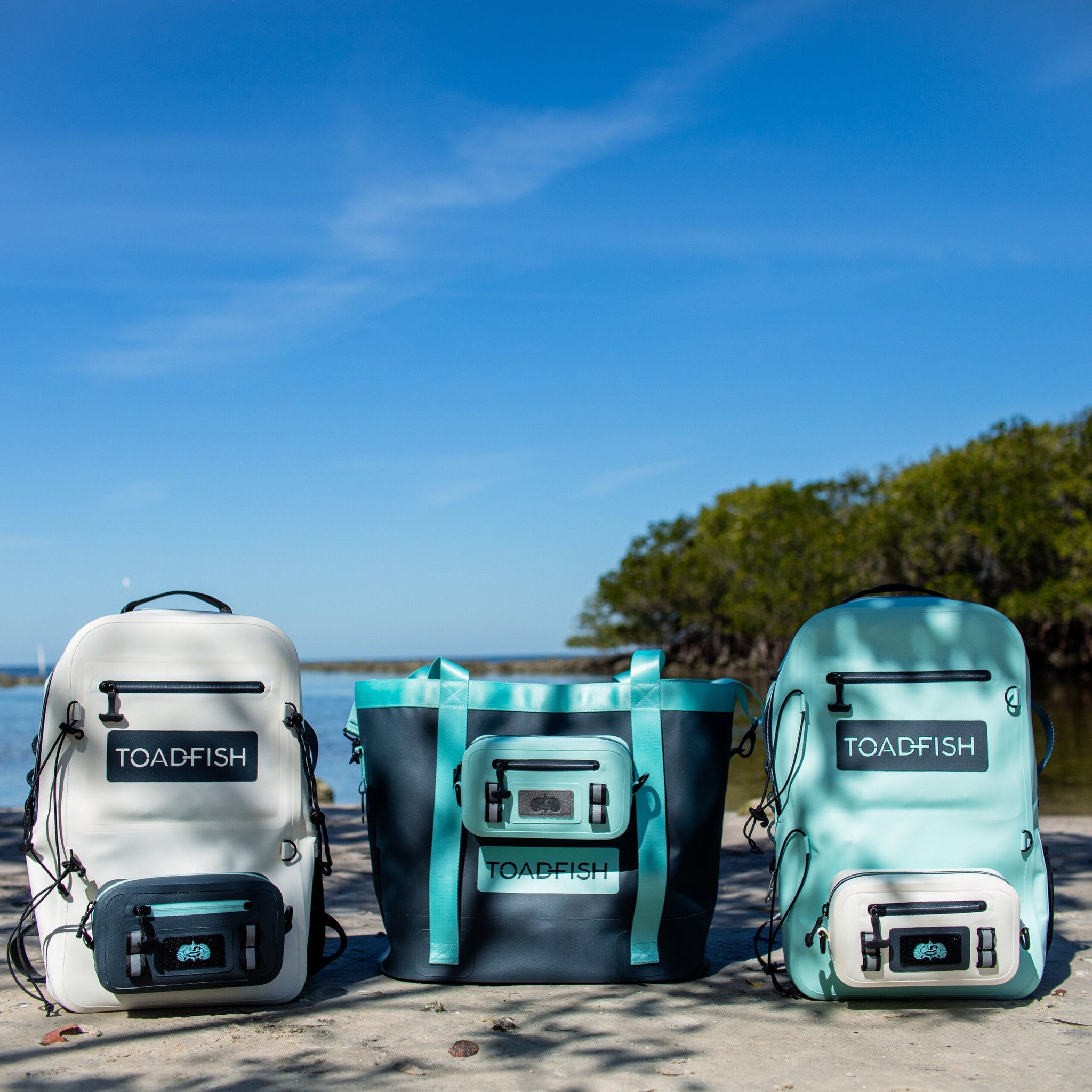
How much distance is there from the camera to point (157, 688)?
10.6 ft

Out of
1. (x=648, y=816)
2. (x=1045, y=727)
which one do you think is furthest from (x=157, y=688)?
(x=1045, y=727)

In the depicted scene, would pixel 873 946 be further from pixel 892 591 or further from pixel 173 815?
pixel 173 815

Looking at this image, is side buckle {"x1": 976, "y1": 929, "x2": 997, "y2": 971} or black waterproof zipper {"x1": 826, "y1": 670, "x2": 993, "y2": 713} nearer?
side buckle {"x1": 976, "y1": 929, "x2": 997, "y2": 971}

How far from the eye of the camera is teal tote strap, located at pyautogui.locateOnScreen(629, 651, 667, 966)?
3.42 meters

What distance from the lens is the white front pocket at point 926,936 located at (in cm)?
312

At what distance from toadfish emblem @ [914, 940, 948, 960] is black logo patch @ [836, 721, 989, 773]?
0.51 meters

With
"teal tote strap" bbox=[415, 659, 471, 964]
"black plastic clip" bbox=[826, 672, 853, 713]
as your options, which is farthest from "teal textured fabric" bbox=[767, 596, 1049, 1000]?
"teal tote strap" bbox=[415, 659, 471, 964]

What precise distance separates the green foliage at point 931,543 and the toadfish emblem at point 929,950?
30.5 m

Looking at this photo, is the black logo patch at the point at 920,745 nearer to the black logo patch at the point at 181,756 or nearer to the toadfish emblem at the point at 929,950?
the toadfish emblem at the point at 929,950

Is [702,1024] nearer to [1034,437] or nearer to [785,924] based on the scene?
[785,924]

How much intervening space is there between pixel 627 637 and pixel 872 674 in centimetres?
5938

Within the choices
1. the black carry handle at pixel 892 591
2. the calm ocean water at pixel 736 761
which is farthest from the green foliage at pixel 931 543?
the black carry handle at pixel 892 591

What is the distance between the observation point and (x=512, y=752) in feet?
11.0

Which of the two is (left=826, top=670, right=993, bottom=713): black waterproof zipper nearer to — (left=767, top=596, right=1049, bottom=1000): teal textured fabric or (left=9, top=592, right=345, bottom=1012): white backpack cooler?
(left=767, top=596, right=1049, bottom=1000): teal textured fabric
